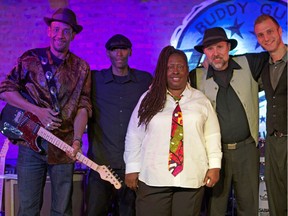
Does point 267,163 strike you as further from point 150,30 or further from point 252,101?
point 150,30

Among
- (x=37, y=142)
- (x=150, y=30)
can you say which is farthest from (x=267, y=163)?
(x=150, y=30)

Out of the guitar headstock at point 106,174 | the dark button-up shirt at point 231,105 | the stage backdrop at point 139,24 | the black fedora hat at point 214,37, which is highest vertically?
the stage backdrop at point 139,24

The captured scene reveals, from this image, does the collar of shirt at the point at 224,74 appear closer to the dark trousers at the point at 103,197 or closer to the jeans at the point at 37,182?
the dark trousers at the point at 103,197

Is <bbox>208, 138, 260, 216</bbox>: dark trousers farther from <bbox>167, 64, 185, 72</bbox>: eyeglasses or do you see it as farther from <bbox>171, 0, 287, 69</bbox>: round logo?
<bbox>171, 0, 287, 69</bbox>: round logo

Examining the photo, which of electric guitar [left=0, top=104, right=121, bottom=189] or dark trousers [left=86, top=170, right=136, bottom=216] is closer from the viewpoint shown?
electric guitar [left=0, top=104, right=121, bottom=189]

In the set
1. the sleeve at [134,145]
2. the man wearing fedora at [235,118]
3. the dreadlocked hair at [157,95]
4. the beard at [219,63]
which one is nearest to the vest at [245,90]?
the man wearing fedora at [235,118]

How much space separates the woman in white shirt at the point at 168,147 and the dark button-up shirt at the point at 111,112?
0.62 m

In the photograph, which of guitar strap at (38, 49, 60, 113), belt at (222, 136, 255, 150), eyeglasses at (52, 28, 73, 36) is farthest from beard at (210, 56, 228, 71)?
guitar strap at (38, 49, 60, 113)

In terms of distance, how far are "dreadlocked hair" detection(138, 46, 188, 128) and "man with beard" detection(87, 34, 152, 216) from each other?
697 millimetres

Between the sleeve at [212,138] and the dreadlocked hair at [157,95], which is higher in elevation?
the dreadlocked hair at [157,95]

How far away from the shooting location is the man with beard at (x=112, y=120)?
409 centimetres

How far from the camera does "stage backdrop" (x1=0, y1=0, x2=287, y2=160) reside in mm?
5449

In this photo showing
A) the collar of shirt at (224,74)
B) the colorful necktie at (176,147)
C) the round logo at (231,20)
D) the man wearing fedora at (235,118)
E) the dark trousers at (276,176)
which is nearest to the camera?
the colorful necktie at (176,147)

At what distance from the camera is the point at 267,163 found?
3582mm
